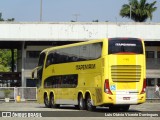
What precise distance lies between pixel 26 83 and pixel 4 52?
153 feet

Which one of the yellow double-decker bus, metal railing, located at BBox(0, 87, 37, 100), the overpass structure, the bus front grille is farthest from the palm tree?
the bus front grille

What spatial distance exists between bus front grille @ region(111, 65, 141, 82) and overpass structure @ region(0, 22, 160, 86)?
26147 millimetres

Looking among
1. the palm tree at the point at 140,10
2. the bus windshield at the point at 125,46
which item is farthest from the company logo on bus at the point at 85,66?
the palm tree at the point at 140,10

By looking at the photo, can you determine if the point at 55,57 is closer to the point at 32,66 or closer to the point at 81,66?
the point at 81,66

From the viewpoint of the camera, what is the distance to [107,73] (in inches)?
973

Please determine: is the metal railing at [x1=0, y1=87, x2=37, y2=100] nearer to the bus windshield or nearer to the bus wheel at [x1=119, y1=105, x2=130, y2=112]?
the bus wheel at [x1=119, y1=105, x2=130, y2=112]

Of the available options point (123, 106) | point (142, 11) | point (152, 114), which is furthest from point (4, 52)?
point (152, 114)

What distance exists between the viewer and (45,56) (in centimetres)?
3238

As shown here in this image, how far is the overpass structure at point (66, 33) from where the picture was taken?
5075 cm

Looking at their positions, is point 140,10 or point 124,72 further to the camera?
point 140,10

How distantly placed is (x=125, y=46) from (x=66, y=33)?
2643 cm

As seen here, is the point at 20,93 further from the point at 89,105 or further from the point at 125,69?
the point at 125,69

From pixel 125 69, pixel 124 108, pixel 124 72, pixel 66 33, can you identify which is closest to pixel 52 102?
pixel 124 108

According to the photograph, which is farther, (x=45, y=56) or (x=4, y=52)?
(x=4, y=52)
